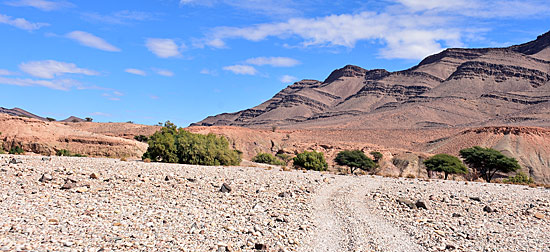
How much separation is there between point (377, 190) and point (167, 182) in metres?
9.39

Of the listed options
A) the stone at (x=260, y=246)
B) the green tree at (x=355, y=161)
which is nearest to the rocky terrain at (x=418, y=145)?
the green tree at (x=355, y=161)

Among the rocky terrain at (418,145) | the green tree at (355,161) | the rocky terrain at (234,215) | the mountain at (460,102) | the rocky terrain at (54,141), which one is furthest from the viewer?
the mountain at (460,102)

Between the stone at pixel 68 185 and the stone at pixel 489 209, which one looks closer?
the stone at pixel 68 185

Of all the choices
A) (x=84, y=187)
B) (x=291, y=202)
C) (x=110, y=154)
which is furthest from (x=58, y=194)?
(x=110, y=154)

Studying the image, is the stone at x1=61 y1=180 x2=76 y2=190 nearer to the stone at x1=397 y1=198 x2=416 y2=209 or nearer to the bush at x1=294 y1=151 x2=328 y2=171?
the stone at x1=397 y1=198 x2=416 y2=209

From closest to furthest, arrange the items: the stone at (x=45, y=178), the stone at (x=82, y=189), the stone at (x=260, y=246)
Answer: the stone at (x=260, y=246) < the stone at (x=82, y=189) < the stone at (x=45, y=178)

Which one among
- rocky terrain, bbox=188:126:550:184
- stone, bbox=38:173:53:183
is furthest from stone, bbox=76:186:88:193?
rocky terrain, bbox=188:126:550:184

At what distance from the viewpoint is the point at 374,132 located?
96.4 metres

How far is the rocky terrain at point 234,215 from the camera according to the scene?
876 cm

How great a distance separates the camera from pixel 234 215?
11844 mm

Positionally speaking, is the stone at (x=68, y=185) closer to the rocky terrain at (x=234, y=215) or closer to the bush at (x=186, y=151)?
the rocky terrain at (x=234, y=215)

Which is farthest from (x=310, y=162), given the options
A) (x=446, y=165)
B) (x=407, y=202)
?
(x=407, y=202)

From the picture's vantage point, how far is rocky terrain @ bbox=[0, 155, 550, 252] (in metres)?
8.76

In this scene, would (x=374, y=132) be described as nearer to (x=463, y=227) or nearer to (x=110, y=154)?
(x=110, y=154)
